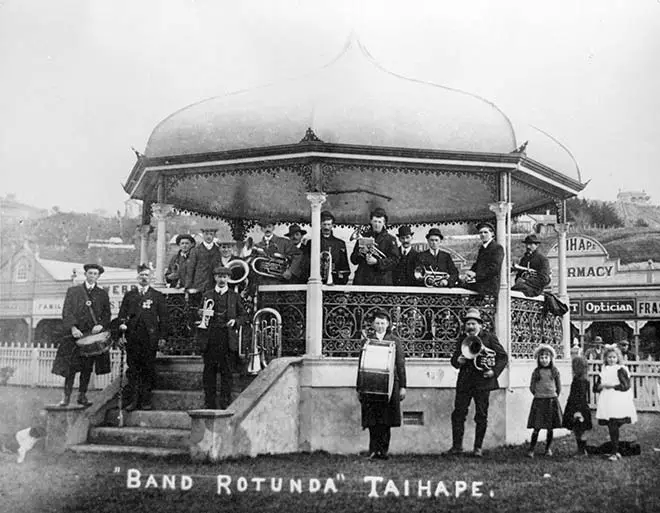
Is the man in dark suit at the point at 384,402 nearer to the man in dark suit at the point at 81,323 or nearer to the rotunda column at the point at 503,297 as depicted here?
the rotunda column at the point at 503,297

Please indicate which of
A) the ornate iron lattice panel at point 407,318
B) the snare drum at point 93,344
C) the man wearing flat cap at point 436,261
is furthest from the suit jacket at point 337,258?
the snare drum at point 93,344

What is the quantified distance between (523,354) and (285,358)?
3687 mm

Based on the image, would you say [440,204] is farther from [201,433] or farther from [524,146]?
[201,433]

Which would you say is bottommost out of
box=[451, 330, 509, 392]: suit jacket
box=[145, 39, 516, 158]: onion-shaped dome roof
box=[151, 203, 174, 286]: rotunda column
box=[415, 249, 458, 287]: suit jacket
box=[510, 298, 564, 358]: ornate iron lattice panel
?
box=[451, 330, 509, 392]: suit jacket

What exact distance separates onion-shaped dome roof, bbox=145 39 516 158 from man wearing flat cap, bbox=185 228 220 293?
1.48 meters

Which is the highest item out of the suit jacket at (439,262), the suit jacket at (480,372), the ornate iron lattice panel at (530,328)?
the suit jacket at (439,262)

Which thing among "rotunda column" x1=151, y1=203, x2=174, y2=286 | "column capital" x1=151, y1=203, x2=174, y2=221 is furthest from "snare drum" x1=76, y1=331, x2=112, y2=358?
"column capital" x1=151, y1=203, x2=174, y2=221

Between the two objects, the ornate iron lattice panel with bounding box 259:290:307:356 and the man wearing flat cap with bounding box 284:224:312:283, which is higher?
the man wearing flat cap with bounding box 284:224:312:283

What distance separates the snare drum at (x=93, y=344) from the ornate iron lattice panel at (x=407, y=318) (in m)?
3.06

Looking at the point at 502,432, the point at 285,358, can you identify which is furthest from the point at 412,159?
the point at 502,432

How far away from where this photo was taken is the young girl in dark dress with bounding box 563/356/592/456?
39.1ft

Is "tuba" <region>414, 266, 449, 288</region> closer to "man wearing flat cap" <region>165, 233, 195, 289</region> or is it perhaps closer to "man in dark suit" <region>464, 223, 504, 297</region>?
"man in dark suit" <region>464, 223, 504, 297</region>

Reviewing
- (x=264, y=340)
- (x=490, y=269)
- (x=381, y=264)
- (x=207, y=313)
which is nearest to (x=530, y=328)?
(x=490, y=269)

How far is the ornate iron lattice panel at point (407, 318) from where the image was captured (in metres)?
11.9
